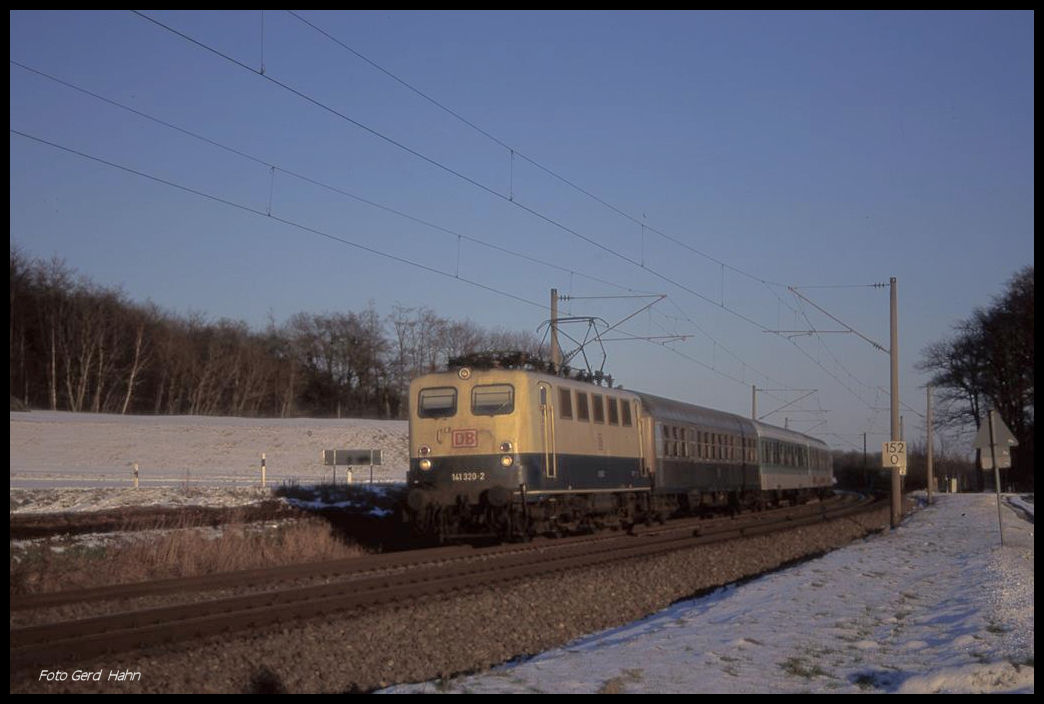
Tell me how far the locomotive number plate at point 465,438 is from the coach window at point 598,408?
3591mm

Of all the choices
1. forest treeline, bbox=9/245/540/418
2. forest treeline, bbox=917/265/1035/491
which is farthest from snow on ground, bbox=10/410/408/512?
forest treeline, bbox=917/265/1035/491

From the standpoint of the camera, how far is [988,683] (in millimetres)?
7926

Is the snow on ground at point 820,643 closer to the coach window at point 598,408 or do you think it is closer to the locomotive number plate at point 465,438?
the locomotive number plate at point 465,438

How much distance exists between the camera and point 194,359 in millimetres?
74812

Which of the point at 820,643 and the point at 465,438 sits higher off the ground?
the point at 465,438

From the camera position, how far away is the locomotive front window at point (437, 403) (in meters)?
20.7

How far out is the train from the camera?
65.5 ft

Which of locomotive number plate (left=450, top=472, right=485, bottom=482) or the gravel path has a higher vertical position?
locomotive number plate (left=450, top=472, right=485, bottom=482)

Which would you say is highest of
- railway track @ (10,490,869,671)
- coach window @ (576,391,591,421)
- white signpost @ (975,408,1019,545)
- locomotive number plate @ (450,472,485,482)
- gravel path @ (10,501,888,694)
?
coach window @ (576,391,591,421)

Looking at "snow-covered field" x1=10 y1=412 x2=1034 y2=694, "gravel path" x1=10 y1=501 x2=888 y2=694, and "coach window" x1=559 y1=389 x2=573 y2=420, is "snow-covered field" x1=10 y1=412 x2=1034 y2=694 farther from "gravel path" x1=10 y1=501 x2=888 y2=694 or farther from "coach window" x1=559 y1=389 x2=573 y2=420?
"coach window" x1=559 y1=389 x2=573 y2=420

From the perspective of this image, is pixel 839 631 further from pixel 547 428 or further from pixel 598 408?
pixel 598 408

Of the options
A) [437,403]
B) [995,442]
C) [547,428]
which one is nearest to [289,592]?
[437,403]

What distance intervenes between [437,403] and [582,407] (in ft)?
10.7

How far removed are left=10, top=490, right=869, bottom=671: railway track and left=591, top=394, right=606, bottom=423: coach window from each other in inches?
101
